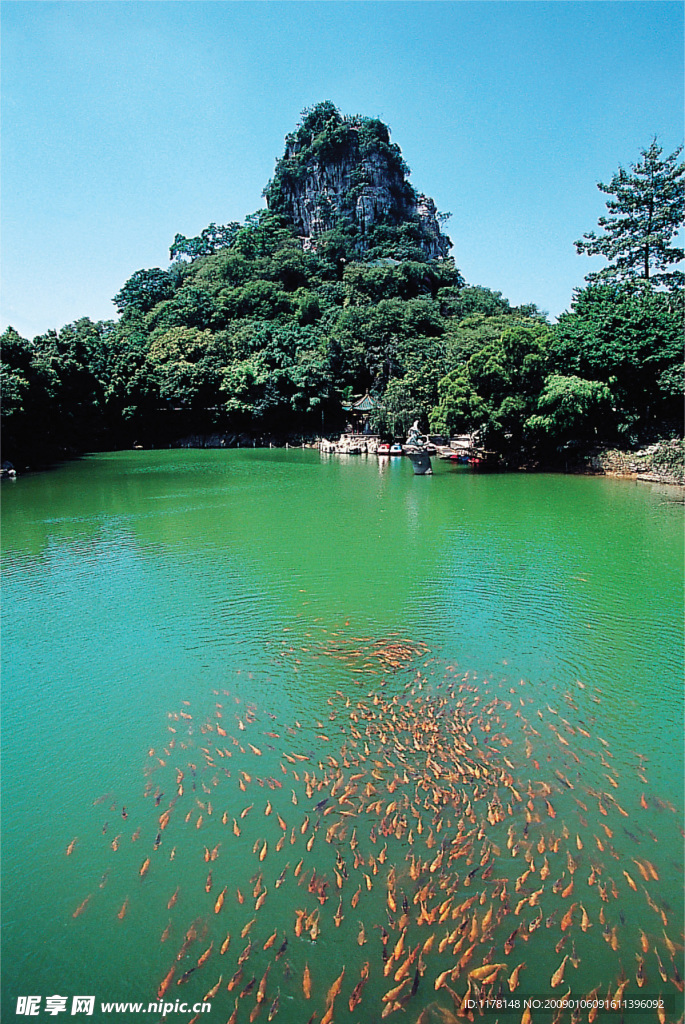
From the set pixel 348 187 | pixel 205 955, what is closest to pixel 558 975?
pixel 205 955

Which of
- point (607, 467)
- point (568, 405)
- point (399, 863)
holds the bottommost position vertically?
point (399, 863)

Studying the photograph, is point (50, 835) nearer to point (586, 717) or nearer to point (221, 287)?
point (586, 717)

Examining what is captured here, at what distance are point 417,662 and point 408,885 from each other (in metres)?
3.12

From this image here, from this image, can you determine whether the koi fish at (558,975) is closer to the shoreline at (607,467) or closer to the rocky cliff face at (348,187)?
the shoreline at (607,467)

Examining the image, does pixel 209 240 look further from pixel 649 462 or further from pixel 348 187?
pixel 649 462

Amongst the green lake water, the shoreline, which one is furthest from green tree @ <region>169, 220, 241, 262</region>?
the green lake water

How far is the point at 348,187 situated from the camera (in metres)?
61.7

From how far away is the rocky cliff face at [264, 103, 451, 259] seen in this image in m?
60.6

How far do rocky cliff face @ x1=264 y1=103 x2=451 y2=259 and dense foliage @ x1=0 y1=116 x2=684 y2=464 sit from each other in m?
0.71

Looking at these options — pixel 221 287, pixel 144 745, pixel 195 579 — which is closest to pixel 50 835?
pixel 144 745

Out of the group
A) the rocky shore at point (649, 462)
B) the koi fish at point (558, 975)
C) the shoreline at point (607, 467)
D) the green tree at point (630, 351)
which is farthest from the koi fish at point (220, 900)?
the green tree at point (630, 351)

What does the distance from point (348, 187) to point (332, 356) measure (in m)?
33.5

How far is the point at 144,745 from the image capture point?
5.36 meters

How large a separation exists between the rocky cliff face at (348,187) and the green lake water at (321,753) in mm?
55567
